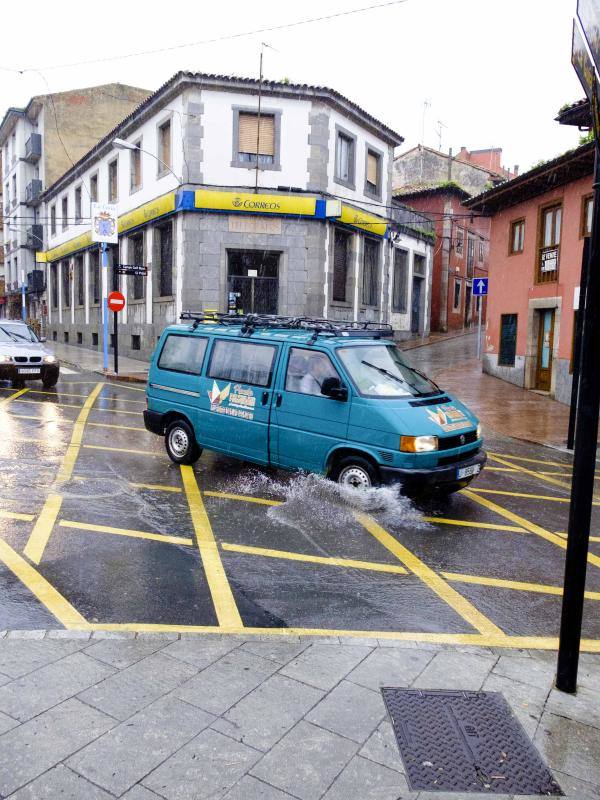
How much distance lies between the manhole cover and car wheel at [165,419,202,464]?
18.4 feet

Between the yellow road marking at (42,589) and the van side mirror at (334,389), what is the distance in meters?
3.40

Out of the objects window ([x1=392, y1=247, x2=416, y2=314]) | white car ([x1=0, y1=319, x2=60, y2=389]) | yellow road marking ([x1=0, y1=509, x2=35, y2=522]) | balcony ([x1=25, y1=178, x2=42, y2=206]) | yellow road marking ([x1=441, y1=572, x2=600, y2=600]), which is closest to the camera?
yellow road marking ([x1=441, y1=572, x2=600, y2=600])

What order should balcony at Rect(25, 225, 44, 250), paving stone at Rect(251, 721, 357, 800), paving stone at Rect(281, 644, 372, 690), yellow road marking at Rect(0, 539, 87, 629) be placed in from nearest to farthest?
paving stone at Rect(251, 721, 357, 800) → paving stone at Rect(281, 644, 372, 690) → yellow road marking at Rect(0, 539, 87, 629) → balcony at Rect(25, 225, 44, 250)

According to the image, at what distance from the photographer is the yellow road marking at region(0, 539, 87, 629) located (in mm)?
4398

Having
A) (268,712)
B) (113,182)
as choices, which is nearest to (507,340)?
(268,712)

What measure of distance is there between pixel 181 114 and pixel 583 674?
70.1 ft

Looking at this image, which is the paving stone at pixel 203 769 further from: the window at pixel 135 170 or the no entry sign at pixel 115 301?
the window at pixel 135 170

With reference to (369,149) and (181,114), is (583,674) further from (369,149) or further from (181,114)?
(369,149)

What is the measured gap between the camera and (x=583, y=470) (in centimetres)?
336

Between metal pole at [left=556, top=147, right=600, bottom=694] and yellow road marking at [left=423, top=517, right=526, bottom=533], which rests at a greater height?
metal pole at [left=556, top=147, right=600, bottom=694]

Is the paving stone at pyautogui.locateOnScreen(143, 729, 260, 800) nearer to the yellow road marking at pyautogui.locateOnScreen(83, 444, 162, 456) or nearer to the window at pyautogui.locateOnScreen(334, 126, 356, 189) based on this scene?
the yellow road marking at pyautogui.locateOnScreen(83, 444, 162, 456)

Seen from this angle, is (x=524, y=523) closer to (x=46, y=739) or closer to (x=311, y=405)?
(x=311, y=405)

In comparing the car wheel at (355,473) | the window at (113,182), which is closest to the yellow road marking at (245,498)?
the car wheel at (355,473)

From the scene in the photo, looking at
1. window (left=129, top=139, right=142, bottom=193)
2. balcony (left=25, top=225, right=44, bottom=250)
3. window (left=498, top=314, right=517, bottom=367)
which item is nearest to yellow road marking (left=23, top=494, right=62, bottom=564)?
window (left=498, top=314, right=517, bottom=367)
